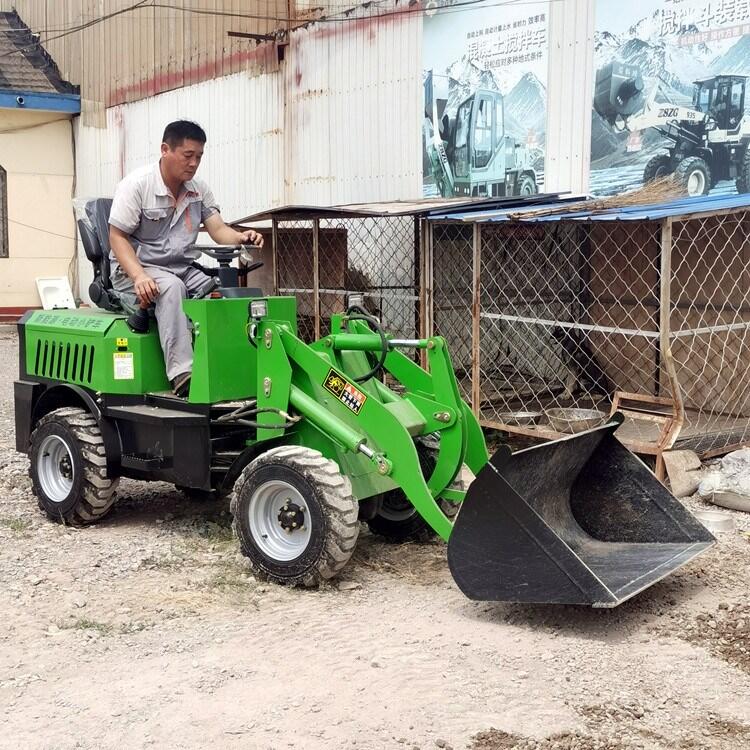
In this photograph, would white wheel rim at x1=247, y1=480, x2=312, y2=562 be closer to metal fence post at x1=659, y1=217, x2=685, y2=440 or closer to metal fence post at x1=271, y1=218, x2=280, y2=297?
metal fence post at x1=659, y1=217, x2=685, y2=440

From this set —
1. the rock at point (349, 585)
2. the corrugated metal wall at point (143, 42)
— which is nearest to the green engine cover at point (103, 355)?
the rock at point (349, 585)

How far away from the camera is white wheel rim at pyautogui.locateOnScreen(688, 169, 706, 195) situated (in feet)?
28.3

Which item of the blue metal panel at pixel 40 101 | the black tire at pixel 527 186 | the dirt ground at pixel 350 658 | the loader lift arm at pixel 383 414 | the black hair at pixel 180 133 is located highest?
the blue metal panel at pixel 40 101

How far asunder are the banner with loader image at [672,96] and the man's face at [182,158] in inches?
175

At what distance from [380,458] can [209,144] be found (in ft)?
34.0

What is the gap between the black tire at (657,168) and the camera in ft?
29.1

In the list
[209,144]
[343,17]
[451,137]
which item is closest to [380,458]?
[451,137]

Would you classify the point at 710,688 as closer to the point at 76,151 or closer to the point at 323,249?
the point at 323,249

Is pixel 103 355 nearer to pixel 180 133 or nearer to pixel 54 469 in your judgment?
pixel 54 469

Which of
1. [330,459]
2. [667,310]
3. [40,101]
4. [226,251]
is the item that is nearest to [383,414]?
[330,459]

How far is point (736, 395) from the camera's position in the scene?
29.8ft

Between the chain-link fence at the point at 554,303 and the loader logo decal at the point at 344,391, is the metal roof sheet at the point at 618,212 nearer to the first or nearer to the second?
the chain-link fence at the point at 554,303

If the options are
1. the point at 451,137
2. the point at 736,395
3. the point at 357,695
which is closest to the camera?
the point at 357,695

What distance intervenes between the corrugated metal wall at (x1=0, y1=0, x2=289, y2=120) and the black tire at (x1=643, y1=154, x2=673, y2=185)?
18.9ft
